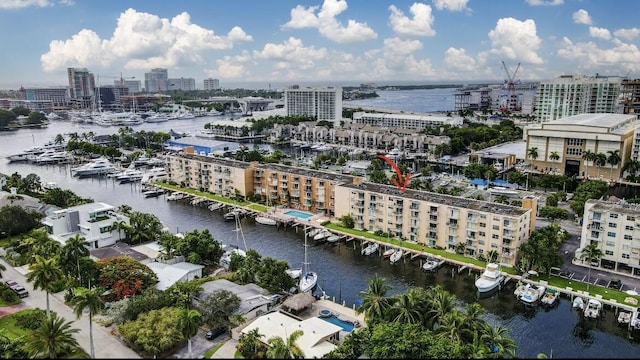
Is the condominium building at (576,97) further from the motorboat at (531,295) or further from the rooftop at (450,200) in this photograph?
the motorboat at (531,295)

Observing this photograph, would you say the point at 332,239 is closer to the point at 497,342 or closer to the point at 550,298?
the point at 550,298

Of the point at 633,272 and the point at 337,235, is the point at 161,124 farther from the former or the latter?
the point at 633,272

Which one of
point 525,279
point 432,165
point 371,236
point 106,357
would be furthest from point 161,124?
point 106,357

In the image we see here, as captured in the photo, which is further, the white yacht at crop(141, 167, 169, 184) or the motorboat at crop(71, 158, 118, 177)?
the motorboat at crop(71, 158, 118, 177)

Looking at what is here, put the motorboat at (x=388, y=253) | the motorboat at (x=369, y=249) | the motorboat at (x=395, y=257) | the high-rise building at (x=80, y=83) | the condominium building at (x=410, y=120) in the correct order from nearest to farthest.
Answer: the motorboat at (x=395, y=257) < the motorboat at (x=388, y=253) < the motorboat at (x=369, y=249) < the condominium building at (x=410, y=120) < the high-rise building at (x=80, y=83)

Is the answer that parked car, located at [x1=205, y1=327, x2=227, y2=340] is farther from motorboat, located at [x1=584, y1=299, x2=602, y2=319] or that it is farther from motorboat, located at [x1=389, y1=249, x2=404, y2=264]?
motorboat, located at [x1=584, y1=299, x2=602, y2=319]

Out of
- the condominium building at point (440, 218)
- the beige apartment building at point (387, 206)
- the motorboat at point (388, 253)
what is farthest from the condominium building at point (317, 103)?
the motorboat at point (388, 253)

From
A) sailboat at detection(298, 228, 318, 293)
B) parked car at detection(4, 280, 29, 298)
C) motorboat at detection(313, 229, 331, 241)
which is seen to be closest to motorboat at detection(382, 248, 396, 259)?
motorboat at detection(313, 229, 331, 241)

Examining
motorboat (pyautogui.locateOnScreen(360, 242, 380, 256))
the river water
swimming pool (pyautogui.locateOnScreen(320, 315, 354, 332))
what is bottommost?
the river water
